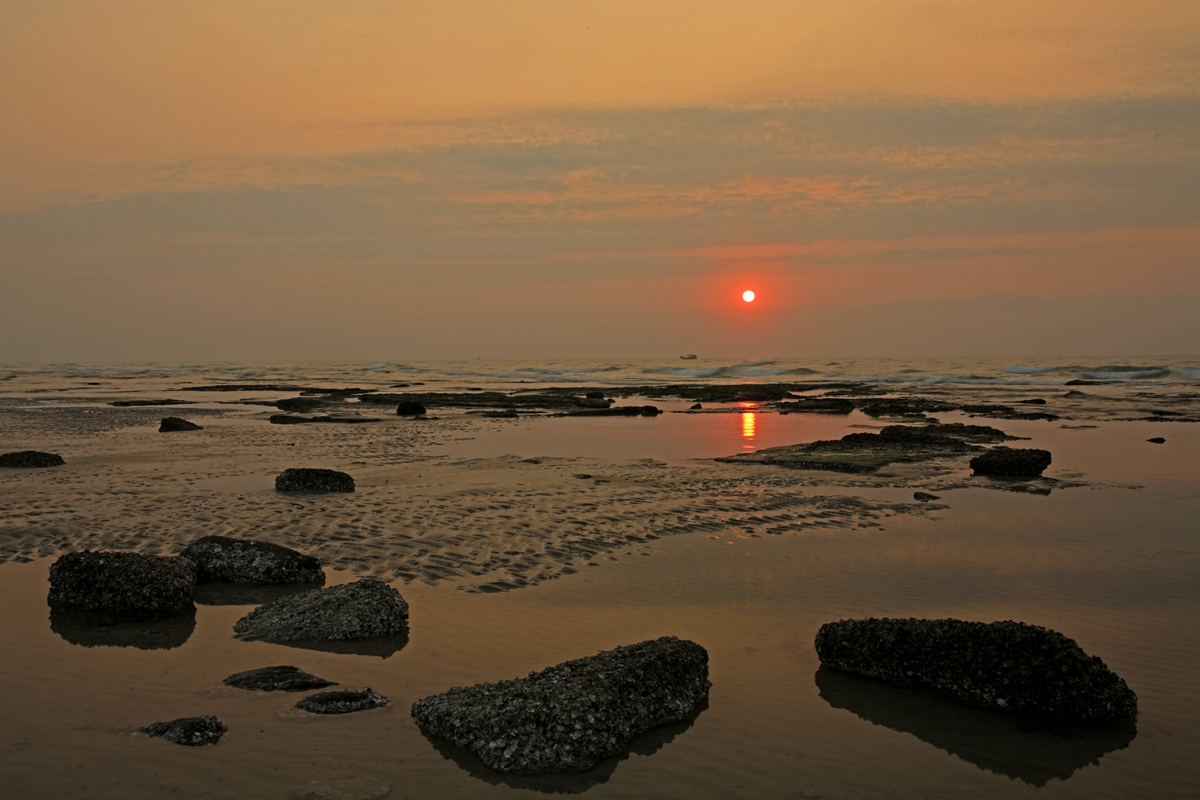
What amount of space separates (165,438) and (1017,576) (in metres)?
19.0

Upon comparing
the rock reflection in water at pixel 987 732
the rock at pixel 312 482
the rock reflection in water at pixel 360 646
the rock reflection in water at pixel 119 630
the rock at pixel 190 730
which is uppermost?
the rock at pixel 312 482

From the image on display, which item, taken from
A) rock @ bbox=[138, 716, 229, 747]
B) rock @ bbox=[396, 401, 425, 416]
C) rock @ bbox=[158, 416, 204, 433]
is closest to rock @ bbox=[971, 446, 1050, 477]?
rock @ bbox=[138, 716, 229, 747]

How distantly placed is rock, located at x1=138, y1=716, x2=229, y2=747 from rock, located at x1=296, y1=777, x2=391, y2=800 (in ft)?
2.57

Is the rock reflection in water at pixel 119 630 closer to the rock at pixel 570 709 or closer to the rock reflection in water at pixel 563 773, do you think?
the rock at pixel 570 709

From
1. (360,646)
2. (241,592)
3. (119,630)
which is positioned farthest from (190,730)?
(241,592)

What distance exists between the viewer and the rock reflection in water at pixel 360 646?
6.20 m

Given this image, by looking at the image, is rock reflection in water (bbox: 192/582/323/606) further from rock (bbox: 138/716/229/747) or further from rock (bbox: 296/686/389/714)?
rock (bbox: 138/716/229/747)

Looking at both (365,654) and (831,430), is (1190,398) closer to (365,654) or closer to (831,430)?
(831,430)

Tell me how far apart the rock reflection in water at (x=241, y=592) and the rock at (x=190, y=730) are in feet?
8.81

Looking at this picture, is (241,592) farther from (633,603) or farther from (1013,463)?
(1013,463)

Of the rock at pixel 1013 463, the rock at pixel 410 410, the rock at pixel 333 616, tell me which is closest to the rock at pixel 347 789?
the rock at pixel 333 616

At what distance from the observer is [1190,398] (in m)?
39.9

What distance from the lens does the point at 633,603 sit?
24.6 feet

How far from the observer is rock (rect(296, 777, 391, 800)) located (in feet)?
13.7
